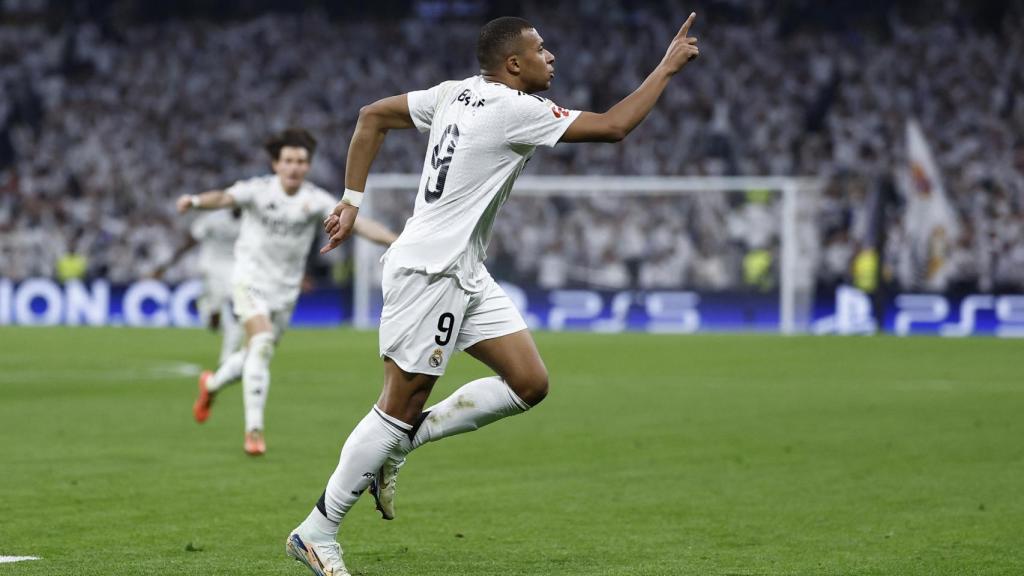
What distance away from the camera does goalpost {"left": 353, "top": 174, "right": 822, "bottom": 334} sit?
29.6 meters

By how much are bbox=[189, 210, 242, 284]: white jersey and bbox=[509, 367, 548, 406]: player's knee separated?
39.3 ft

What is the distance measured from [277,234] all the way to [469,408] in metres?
5.64

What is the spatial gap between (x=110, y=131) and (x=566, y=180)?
11.3 metres

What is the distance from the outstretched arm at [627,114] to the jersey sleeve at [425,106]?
1.99 ft

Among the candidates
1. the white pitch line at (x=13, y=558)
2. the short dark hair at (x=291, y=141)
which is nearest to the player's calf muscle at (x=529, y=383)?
the white pitch line at (x=13, y=558)

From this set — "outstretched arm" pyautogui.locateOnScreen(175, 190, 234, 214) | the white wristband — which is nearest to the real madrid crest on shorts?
the white wristband

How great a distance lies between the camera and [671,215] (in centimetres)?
3088

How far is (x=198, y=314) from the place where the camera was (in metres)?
30.5

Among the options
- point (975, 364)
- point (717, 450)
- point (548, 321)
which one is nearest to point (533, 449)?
point (717, 450)

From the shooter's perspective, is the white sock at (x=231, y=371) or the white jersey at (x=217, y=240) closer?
the white sock at (x=231, y=371)

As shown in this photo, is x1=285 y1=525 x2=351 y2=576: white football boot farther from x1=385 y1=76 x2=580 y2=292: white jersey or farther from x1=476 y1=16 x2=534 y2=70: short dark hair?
x1=476 y1=16 x2=534 y2=70: short dark hair

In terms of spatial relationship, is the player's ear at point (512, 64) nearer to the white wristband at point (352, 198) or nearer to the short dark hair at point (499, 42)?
the short dark hair at point (499, 42)

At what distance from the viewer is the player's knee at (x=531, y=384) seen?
660 centimetres

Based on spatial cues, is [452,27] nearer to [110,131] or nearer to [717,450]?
[110,131]
